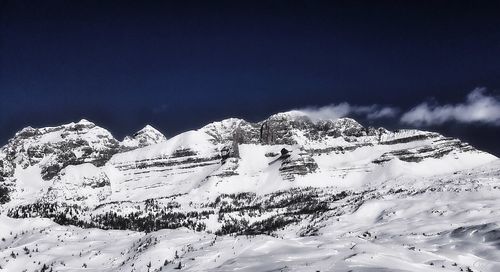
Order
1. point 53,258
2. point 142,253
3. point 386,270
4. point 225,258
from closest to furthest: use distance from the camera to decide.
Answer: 1. point 386,270
2. point 225,258
3. point 142,253
4. point 53,258

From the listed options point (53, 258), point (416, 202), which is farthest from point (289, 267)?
point (416, 202)

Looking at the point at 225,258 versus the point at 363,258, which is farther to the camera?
the point at 225,258

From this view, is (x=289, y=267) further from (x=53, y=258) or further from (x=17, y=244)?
(x=17, y=244)

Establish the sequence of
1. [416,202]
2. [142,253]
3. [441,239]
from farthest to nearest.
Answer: [416,202]
[441,239]
[142,253]

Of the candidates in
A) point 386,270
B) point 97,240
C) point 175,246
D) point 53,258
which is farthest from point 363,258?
point 97,240

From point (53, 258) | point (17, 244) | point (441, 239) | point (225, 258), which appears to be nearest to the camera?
point (225, 258)

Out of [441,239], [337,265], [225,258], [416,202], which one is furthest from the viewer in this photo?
[416,202]

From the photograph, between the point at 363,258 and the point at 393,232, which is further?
the point at 393,232

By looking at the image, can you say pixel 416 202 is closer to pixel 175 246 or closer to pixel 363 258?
pixel 175 246
